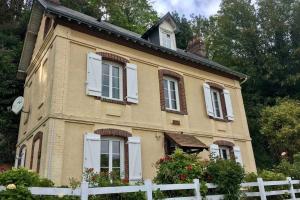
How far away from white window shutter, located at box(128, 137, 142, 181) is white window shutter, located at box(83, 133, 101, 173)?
44.6 inches

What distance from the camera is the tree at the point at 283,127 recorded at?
15586mm

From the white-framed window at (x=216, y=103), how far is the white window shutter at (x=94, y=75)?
6.24 meters

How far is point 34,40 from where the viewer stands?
13141 mm

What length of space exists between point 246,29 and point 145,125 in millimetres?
16648

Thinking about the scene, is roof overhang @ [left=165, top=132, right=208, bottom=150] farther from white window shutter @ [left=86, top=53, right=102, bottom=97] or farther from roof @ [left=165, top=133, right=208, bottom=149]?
white window shutter @ [left=86, top=53, right=102, bottom=97]

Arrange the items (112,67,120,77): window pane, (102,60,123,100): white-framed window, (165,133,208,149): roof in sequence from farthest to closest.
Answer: (112,67,120,77): window pane < (165,133,208,149): roof < (102,60,123,100): white-framed window

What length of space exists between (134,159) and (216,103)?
20.6 feet

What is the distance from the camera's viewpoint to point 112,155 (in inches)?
350

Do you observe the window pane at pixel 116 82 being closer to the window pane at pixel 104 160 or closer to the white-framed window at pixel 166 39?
the window pane at pixel 104 160

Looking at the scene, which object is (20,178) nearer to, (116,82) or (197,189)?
(197,189)

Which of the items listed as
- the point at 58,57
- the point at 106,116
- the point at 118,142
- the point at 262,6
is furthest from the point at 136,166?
the point at 262,6

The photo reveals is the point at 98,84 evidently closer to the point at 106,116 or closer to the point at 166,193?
the point at 106,116

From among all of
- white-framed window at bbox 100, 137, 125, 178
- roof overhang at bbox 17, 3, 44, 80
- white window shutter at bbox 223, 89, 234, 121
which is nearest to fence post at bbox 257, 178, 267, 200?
white-framed window at bbox 100, 137, 125, 178

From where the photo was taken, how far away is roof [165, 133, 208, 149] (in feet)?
32.1
